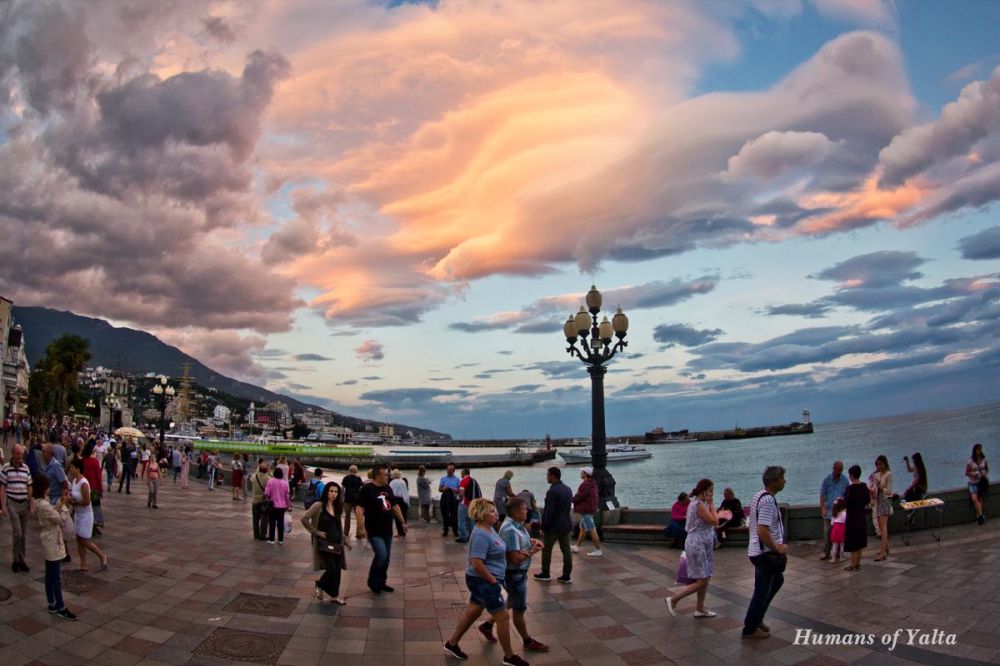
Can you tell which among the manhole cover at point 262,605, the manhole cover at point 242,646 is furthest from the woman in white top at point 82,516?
the manhole cover at point 242,646

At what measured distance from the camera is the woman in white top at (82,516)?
9.16 metres

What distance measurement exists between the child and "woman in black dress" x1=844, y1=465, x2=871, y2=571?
0.43 m

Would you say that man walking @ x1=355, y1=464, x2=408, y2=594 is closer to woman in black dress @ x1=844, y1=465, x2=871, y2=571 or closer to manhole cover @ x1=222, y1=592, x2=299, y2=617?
manhole cover @ x1=222, y1=592, x2=299, y2=617

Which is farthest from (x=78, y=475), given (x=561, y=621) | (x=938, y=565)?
(x=938, y=565)

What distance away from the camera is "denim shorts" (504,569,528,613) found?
6621 mm

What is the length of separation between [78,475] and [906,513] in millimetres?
14845

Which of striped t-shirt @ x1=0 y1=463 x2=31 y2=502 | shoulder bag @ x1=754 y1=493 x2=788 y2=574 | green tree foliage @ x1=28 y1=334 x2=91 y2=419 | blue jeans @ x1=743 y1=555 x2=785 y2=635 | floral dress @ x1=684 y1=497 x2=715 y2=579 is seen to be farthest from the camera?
green tree foliage @ x1=28 y1=334 x2=91 y2=419

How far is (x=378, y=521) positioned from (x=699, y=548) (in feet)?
15.2

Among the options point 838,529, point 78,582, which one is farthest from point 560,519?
point 78,582

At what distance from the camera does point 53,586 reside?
23.5 feet

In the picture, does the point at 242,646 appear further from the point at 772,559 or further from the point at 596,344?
the point at 596,344

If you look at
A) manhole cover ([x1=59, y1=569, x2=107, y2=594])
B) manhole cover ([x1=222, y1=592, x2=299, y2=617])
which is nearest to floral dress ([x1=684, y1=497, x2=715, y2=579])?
manhole cover ([x1=222, y1=592, x2=299, y2=617])

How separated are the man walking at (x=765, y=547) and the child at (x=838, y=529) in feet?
12.8

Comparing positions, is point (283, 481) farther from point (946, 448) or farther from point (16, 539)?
point (946, 448)
